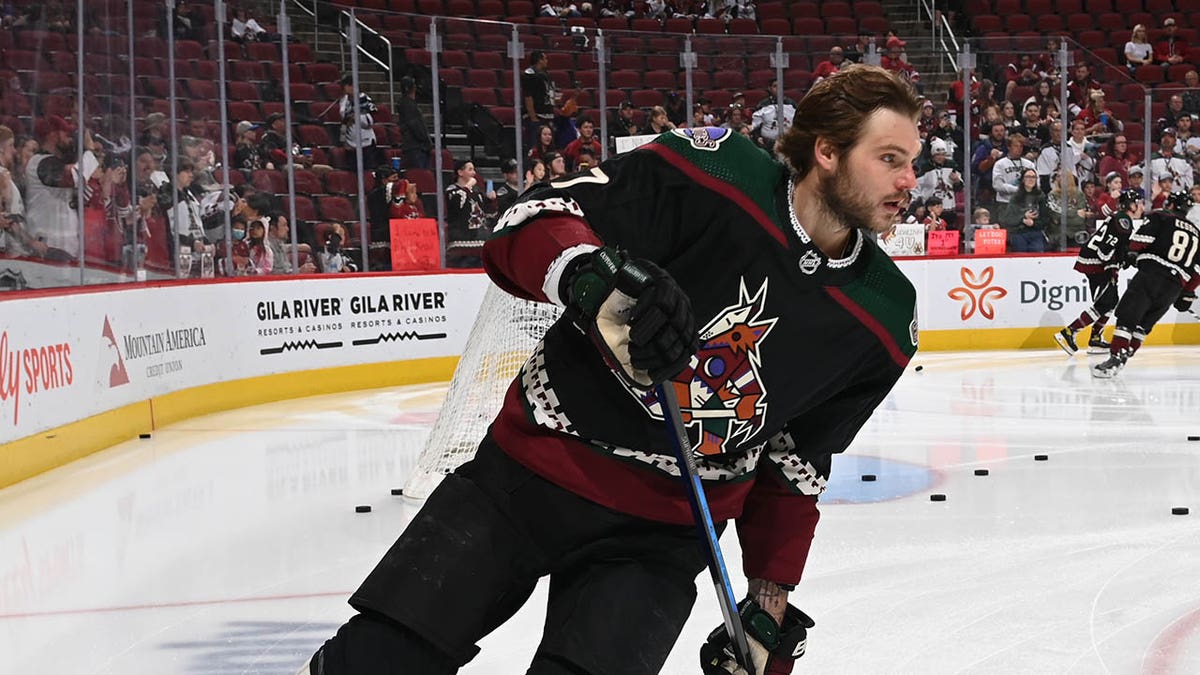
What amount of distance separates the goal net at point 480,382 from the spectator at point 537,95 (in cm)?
470

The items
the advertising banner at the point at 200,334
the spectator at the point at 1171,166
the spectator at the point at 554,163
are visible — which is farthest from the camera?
the spectator at the point at 1171,166

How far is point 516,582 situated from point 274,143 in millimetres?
7643

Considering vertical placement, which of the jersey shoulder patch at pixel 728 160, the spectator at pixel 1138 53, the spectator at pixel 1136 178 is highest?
the spectator at pixel 1138 53

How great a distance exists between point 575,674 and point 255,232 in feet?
24.5

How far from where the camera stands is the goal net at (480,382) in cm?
509

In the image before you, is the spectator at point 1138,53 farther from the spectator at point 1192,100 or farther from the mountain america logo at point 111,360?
the mountain america logo at point 111,360

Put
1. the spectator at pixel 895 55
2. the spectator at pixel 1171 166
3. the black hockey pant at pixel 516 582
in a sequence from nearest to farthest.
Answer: the black hockey pant at pixel 516 582 < the spectator at pixel 895 55 < the spectator at pixel 1171 166

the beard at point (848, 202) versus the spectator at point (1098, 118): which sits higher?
the spectator at point (1098, 118)

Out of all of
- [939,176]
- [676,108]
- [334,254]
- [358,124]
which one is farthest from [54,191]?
[939,176]

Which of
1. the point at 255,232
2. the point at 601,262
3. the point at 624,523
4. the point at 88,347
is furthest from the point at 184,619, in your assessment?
the point at 255,232

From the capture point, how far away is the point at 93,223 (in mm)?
6691

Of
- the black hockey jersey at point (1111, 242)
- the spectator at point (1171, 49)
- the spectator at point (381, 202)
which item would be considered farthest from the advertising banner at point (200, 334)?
the spectator at point (1171, 49)

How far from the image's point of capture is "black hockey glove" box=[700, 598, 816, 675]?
6.25 ft

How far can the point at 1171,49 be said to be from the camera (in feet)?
48.3
